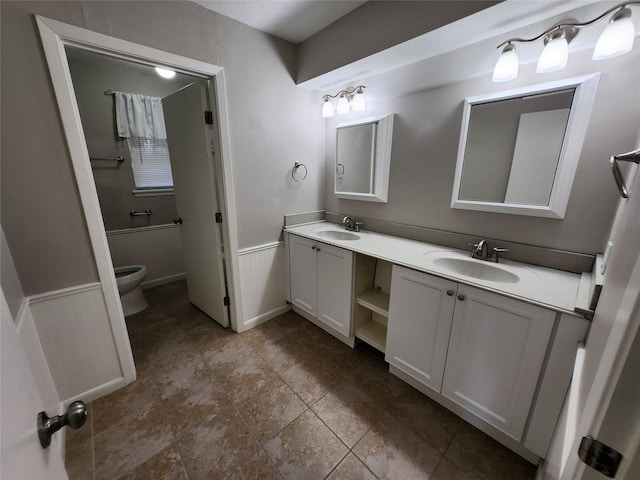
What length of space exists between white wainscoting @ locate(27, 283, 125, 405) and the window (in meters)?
1.79

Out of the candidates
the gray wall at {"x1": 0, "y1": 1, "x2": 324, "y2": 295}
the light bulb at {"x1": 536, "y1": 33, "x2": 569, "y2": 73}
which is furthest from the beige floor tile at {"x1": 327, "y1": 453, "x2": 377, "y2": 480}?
the light bulb at {"x1": 536, "y1": 33, "x2": 569, "y2": 73}

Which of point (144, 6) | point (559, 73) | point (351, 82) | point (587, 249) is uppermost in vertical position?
point (144, 6)

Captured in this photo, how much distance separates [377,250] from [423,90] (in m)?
1.18

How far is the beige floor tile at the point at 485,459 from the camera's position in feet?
3.90

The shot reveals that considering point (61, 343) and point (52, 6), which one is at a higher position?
point (52, 6)

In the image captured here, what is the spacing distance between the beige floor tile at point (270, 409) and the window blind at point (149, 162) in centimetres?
262

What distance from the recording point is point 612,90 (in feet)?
3.84

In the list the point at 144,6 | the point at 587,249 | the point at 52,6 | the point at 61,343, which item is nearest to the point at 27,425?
the point at 61,343

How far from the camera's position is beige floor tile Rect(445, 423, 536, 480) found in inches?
46.8

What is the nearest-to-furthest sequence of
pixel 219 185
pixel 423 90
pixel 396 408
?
pixel 396 408 < pixel 423 90 < pixel 219 185

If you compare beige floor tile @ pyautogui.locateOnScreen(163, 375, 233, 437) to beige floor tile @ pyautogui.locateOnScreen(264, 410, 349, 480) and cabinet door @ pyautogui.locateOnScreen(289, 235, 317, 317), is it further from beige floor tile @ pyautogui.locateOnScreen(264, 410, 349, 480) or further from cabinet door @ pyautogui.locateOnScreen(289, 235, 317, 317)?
cabinet door @ pyautogui.locateOnScreen(289, 235, 317, 317)

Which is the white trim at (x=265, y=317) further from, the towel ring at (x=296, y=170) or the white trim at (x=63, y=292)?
the towel ring at (x=296, y=170)

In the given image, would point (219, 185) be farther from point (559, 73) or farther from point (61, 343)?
→ point (559, 73)

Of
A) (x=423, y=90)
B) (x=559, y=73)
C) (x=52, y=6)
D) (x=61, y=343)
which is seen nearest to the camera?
(x=52, y=6)
